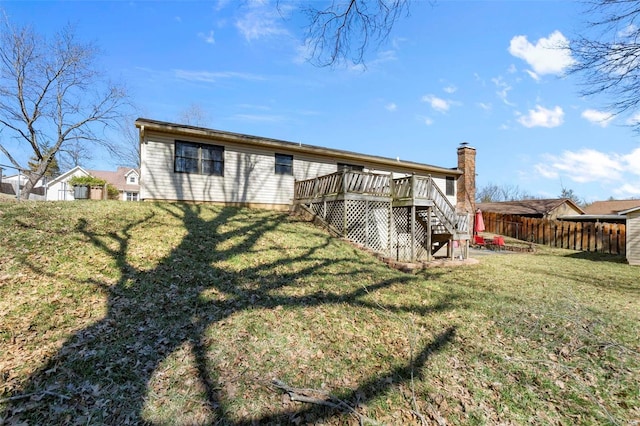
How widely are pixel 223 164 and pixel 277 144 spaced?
8.59 feet

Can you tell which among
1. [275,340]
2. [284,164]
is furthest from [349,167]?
[275,340]

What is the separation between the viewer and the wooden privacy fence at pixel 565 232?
18.4m

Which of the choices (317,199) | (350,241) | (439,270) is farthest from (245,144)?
(439,270)

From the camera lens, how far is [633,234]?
1295cm

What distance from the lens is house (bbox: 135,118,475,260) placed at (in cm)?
1173

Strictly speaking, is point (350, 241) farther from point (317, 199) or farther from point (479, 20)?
point (479, 20)

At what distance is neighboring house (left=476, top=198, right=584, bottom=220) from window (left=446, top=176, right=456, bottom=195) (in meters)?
11.3

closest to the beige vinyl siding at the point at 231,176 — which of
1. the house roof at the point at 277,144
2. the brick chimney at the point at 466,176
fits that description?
the house roof at the point at 277,144

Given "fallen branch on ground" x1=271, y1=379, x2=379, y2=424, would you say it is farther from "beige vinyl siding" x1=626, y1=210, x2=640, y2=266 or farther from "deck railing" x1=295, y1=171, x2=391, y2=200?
"beige vinyl siding" x1=626, y1=210, x2=640, y2=266

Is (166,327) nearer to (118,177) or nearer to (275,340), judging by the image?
(275,340)

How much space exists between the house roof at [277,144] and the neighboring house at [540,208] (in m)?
13.7

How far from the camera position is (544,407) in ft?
11.9

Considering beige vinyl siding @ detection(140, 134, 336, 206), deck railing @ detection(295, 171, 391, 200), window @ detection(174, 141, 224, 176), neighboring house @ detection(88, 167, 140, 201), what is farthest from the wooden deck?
neighboring house @ detection(88, 167, 140, 201)

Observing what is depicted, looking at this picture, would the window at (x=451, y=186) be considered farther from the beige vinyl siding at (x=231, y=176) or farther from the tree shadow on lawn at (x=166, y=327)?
the tree shadow on lawn at (x=166, y=327)
